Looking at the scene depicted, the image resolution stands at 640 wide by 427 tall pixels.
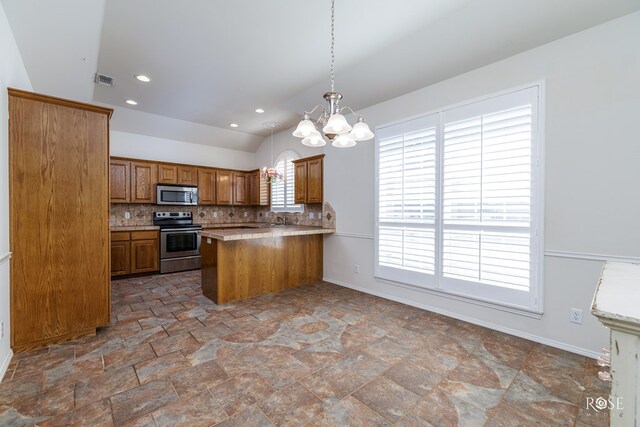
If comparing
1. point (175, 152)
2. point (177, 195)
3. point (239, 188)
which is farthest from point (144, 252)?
point (239, 188)

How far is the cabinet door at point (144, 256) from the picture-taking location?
5.17 m

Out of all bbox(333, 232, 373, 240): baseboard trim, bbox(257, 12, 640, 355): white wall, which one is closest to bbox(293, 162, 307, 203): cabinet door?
bbox(333, 232, 373, 240): baseboard trim

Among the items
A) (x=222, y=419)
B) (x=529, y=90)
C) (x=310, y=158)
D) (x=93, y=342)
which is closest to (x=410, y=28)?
(x=529, y=90)

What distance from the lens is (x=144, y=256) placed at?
528 centimetres

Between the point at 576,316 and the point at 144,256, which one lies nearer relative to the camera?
the point at 576,316

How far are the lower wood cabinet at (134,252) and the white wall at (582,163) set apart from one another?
541 cm

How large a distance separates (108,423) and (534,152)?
3974 mm

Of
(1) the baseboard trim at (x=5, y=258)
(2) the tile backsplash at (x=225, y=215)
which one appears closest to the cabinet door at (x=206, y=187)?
(2) the tile backsplash at (x=225, y=215)

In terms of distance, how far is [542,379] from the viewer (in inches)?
84.7

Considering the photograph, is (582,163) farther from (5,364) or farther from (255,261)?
(5,364)

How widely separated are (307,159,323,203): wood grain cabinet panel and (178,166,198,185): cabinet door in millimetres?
2726

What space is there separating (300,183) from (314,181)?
0.39m

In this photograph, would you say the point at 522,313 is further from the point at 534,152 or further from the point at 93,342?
the point at 93,342

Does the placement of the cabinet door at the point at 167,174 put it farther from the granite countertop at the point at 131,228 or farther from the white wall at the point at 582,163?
the white wall at the point at 582,163
